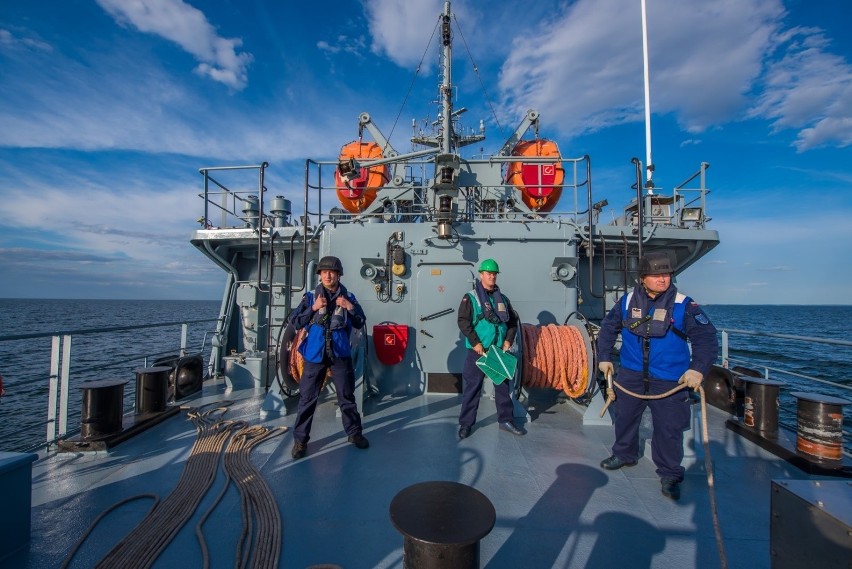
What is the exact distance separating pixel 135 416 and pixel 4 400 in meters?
13.6

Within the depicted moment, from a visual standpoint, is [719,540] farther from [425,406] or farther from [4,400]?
[4,400]

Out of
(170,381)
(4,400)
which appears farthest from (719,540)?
(4,400)

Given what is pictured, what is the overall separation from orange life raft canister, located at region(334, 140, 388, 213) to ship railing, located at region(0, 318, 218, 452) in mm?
3509

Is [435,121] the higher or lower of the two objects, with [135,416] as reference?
higher

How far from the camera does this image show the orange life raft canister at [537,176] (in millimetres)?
7285

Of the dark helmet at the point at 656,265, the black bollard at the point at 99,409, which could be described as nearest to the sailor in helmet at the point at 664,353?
the dark helmet at the point at 656,265

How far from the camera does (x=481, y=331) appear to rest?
4.30m

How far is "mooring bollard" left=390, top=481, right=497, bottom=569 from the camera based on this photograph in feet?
5.11

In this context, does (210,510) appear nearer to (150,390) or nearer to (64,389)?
(64,389)

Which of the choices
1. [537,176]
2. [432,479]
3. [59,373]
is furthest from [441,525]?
[537,176]

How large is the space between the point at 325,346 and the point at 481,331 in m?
1.69

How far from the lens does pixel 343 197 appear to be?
26.5 ft

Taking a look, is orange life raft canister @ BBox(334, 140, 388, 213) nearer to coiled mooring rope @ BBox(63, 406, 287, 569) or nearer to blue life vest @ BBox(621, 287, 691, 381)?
coiled mooring rope @ BBox(63, 406, 287, 569)

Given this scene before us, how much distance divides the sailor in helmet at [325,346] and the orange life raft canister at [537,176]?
14.9 ft
